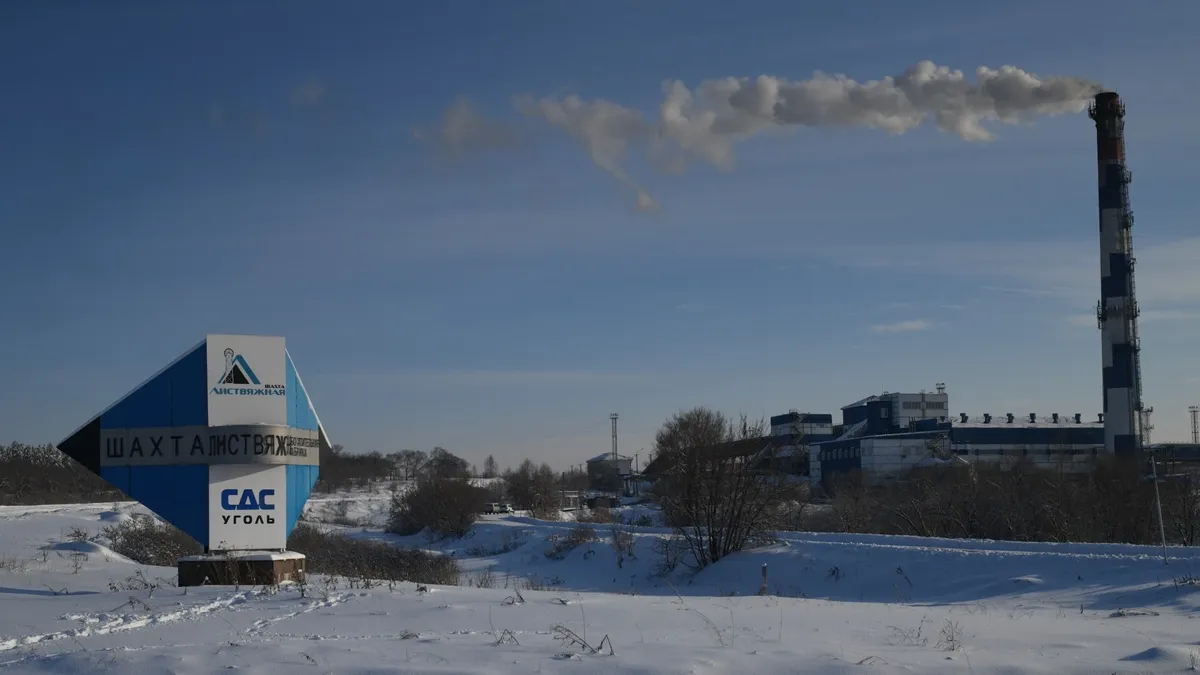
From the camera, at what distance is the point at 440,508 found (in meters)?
67.8

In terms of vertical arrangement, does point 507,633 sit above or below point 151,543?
above

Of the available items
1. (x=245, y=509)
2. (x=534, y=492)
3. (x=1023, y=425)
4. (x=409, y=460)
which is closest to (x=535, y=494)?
(x=534, y=492)

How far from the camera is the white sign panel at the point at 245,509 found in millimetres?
16594

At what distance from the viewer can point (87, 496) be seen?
90562 mm

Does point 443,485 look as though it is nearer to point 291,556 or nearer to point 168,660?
point 291,556

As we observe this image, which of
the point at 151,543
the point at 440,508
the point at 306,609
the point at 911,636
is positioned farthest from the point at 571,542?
the point at 911,636

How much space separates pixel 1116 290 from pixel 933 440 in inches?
1161

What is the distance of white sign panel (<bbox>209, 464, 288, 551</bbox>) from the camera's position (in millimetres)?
16594

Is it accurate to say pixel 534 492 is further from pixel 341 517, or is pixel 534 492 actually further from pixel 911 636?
pixel 911 636

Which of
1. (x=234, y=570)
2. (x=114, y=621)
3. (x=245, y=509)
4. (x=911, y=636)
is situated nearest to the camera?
(x=911, y=636)

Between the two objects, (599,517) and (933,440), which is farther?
(933,440)

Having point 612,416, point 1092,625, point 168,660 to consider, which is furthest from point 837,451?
point 168,660

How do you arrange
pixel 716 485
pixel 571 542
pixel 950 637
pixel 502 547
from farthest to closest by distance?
1. pixel 502 547
2. pixel 571 542
3. pixel 716 485
4. pixel 950 637

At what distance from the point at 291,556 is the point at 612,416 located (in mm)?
122416
